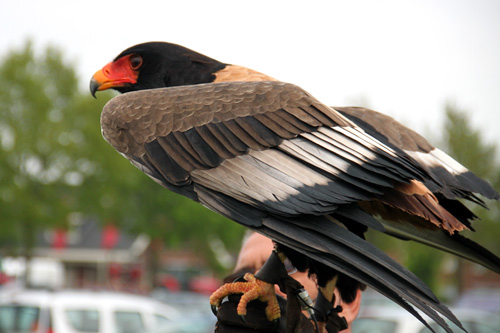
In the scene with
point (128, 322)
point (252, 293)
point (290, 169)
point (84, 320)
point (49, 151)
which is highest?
point (290, 169)

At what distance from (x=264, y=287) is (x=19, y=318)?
320 inches

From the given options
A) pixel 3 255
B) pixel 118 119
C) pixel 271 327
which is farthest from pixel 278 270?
pixel 3 255

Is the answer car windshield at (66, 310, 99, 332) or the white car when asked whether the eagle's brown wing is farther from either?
car windshield at (66, 310, 99, 332)

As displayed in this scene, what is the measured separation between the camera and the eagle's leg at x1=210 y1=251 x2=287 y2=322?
7.46ft

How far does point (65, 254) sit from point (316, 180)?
4967 centimetres

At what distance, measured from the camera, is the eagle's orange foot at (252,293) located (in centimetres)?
226

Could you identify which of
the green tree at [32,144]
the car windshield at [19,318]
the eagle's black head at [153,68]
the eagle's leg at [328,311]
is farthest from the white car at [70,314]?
the green tree at [32,144]

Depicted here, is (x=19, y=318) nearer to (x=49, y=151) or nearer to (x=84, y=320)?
(x=84, y=320)

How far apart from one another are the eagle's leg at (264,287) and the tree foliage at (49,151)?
25.9m

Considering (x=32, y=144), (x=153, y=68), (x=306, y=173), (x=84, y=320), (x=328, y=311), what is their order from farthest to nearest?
(x=32, y=144) < (x=84, y=320) < (x=153, y=68) < (x=328, y=311) < (x=306, y=173)

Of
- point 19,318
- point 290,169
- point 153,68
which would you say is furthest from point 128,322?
point 290,169

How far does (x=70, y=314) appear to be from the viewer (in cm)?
948

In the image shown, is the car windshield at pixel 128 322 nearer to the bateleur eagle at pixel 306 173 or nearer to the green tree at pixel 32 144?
the bateleur eagle at pixel 306 173

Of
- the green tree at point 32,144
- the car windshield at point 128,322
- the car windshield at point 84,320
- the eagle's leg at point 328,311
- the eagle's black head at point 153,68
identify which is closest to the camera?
the eagle's leg at point 328,311
